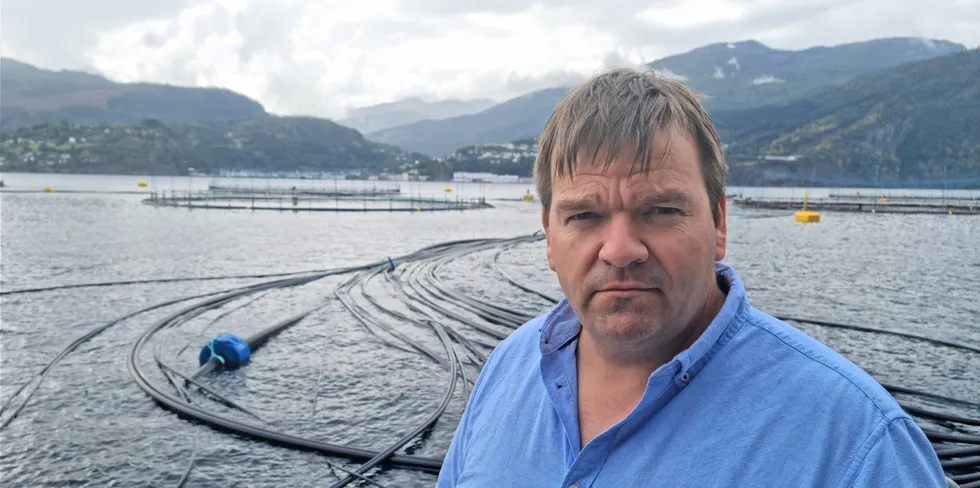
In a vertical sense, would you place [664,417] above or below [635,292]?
below

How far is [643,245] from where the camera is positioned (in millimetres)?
1672

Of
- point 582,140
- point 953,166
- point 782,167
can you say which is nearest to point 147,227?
point 582,140

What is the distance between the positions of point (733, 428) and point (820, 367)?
261 mm

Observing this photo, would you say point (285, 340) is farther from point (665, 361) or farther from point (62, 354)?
point (665, 361)

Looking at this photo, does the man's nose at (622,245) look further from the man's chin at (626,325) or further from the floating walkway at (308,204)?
the floating walkway at (308,204)

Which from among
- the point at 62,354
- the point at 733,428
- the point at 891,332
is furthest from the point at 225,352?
the point at 891,332

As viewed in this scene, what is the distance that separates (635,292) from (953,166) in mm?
230118

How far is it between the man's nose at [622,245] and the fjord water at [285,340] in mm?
6501

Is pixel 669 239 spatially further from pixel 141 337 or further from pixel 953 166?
pixel 953 166

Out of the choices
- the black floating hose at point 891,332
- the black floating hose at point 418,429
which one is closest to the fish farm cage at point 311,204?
the black floating hose at point 891,332

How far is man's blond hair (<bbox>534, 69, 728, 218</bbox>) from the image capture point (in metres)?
1.72

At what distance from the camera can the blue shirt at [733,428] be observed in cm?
142

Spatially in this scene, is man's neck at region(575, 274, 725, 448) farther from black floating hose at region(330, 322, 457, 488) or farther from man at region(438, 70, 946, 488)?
black floating hose at region(330, 322, 457, 488)

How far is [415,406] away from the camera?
386 inches
